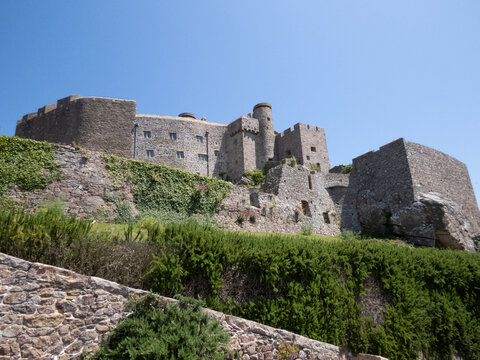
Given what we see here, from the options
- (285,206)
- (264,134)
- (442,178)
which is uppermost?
(264,134)

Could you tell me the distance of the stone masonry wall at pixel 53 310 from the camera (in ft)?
15.4

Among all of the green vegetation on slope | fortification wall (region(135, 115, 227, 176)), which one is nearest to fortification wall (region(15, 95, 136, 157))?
fortification wall (region(135, 115, 227, 176))

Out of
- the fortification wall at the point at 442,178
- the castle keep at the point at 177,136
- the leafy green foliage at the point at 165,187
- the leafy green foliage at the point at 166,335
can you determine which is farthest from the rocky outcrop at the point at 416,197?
the castle keep at the point at 177,136

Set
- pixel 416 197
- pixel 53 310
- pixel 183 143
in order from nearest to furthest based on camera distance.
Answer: pixel 53 310 → pixel 416 197 → pixel 183 143

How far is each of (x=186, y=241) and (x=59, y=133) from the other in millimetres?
27908

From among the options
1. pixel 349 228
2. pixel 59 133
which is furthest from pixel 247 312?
pixel 59 133

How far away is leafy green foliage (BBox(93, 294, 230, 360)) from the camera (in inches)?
184

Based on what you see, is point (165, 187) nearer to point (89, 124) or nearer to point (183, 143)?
point (89, 124)

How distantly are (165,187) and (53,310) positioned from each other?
10183mm

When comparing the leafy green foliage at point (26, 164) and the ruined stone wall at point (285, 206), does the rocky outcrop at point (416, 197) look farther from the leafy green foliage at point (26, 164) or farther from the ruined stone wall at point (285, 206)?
the leafy green foliage at point (26, 164)

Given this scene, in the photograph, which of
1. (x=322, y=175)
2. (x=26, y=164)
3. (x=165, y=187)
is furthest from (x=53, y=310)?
(x=322, y=175)

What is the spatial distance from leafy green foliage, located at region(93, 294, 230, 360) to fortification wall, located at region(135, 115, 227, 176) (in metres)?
30.7

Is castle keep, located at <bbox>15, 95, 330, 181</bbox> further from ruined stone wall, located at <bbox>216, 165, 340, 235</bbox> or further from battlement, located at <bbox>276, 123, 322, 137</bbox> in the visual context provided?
ruined stone wall, located at <bbox>216, 165, 340, 235</bbox>

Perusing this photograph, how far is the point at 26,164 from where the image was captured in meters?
11.9
